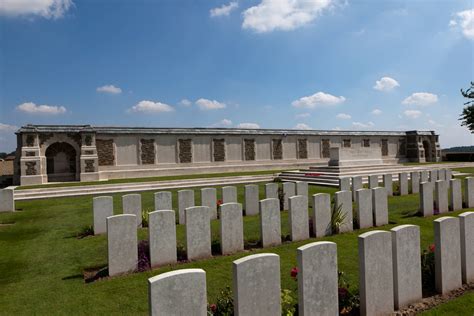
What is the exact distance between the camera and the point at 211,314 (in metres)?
3.28

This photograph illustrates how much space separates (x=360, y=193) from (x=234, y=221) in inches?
131

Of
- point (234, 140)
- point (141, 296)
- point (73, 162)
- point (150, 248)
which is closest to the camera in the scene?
point (141, 296)

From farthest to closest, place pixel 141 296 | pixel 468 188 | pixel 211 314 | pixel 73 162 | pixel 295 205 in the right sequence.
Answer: pixel 73 162
pixel 468 188
pixel 295 205
pixel 141 296
pixel 211 314

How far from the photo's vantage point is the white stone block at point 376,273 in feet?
11.8

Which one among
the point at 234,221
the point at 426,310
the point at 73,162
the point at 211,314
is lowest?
the point at 426,310

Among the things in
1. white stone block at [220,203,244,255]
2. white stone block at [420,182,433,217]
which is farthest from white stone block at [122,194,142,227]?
white stone block at [420,182,433,217]

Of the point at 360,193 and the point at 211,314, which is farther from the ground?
the point at 360,193

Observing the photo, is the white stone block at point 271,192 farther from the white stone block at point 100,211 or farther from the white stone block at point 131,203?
the white stone block at point 100,211

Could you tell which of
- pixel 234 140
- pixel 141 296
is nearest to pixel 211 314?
pixel 141 296

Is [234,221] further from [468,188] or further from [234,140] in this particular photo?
[234,140]

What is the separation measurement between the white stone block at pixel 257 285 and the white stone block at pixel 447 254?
247cm

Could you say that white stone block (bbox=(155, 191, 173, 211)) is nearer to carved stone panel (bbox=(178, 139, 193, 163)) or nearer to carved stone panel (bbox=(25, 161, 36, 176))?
carved stone panel (bbox=(25, 161, 36, 176))

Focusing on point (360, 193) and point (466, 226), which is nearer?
point (466, 226)

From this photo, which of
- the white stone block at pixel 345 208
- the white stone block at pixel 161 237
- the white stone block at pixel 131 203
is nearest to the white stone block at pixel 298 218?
the white stone block at pixel 345 208
